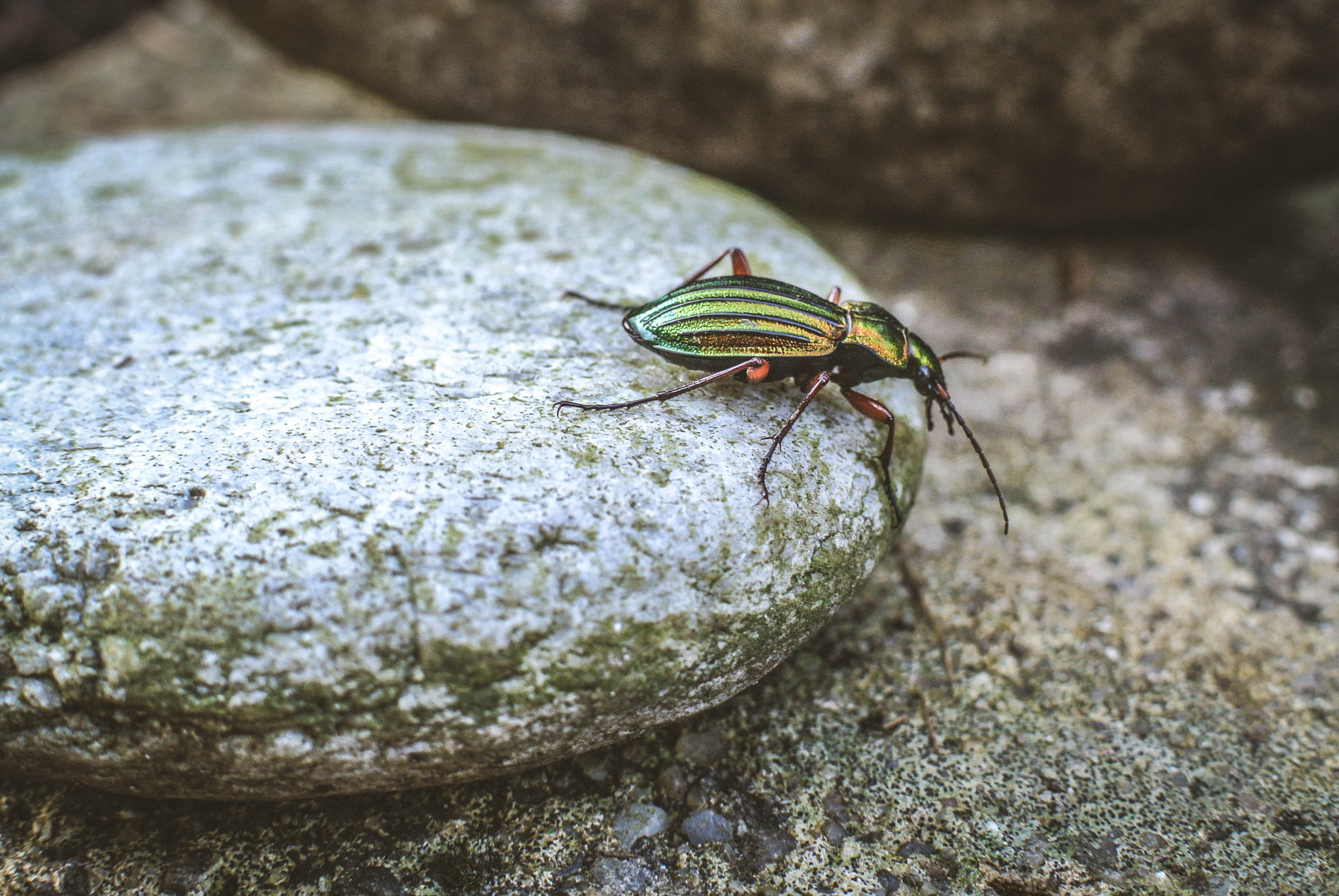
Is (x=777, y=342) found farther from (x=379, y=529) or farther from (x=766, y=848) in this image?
(x=766, y=848)

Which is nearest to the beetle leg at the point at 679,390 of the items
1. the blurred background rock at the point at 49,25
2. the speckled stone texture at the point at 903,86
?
the speckled stone texture at the point at 903,86

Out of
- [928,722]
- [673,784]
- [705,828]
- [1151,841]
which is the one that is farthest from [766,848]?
[1151,841]

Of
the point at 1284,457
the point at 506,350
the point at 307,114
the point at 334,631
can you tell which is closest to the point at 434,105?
the point at 307,114

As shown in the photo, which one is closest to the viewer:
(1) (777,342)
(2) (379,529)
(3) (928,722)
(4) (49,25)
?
(2) (379,529)

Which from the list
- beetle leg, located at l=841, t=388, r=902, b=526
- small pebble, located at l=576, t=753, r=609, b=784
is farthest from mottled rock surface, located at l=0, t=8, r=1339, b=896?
beetle leg, located at l=841, t=388, r=902, b=526

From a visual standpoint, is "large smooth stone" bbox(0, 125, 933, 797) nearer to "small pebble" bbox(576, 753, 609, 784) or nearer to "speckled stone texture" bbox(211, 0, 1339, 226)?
"small pebble" bbox(576, 753, 609, 784)
